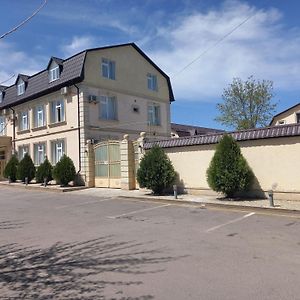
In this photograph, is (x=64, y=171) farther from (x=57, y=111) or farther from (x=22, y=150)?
(x=22, y=150)

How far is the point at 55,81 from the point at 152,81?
7.81 m

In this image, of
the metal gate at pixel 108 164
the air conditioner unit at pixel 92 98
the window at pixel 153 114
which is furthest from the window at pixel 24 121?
the metal gate at pixel 108 164

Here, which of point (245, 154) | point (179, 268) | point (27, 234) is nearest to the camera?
point (179, 268)

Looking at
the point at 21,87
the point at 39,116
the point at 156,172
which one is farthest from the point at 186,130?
the point at 156,172

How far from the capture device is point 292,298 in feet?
16.2

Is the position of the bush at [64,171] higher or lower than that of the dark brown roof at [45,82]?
lower

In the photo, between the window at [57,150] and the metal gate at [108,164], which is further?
the window at [57,150]

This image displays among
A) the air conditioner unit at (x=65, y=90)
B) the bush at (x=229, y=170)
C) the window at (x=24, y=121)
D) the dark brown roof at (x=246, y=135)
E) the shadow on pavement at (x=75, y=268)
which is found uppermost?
the air conditioner unit at (x=65, y=90)

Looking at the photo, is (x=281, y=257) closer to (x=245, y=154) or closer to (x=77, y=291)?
(x=77, y=291)

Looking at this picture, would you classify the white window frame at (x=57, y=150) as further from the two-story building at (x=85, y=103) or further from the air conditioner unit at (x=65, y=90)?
the air conditioner unit at (x=65, y=90)

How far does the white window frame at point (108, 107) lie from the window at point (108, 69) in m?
1.50

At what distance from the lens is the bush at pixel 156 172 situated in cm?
1806

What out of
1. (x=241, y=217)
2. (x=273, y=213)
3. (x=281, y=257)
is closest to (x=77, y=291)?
(x=281, y=257)

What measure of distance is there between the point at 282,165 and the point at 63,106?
17.5 meters
